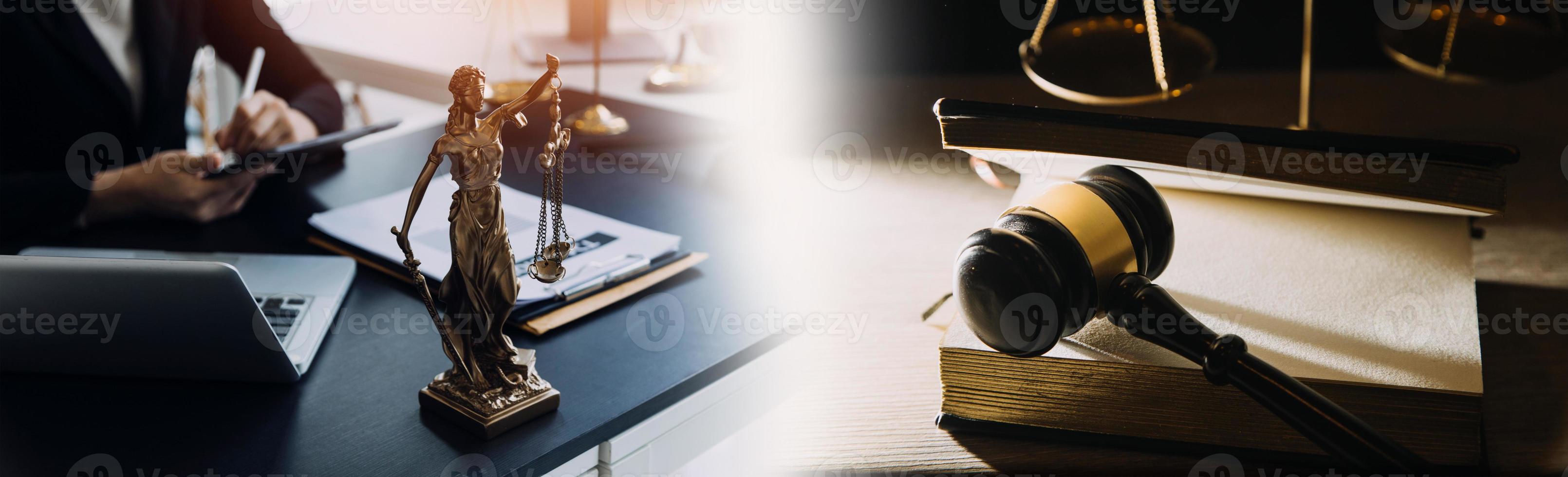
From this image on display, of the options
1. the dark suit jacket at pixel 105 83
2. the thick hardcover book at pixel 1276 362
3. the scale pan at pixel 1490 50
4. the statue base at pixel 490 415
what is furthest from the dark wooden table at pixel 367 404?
the dark suit jacket at pixel 105 83

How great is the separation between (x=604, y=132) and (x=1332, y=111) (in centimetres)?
90

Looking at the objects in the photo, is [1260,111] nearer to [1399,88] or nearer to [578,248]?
[1399,88]

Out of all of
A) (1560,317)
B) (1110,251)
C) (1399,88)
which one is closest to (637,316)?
(1110,251)

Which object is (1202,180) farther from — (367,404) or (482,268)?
(367,404)

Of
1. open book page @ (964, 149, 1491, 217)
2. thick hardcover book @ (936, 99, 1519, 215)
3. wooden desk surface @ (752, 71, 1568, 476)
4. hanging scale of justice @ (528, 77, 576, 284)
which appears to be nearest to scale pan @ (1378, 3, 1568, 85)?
wooden desk surface @ (752, 71, 1568, 476)

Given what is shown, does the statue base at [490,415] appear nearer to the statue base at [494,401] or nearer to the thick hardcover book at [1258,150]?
the statue base at [494,401]

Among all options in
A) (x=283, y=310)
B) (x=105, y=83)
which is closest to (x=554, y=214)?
(x=283, y=310)

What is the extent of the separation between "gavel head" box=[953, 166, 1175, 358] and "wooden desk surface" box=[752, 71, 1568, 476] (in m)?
0.08

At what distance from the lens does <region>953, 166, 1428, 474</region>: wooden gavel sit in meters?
0.43

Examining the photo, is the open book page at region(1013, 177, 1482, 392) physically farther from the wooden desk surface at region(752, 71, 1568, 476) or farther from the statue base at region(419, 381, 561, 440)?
the statue base at region(419, 381, 561, 440)

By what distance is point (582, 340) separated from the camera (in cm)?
76

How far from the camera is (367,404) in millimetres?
656

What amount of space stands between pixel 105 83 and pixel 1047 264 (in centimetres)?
167

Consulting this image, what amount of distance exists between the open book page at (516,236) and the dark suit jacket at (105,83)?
1.95 feet
